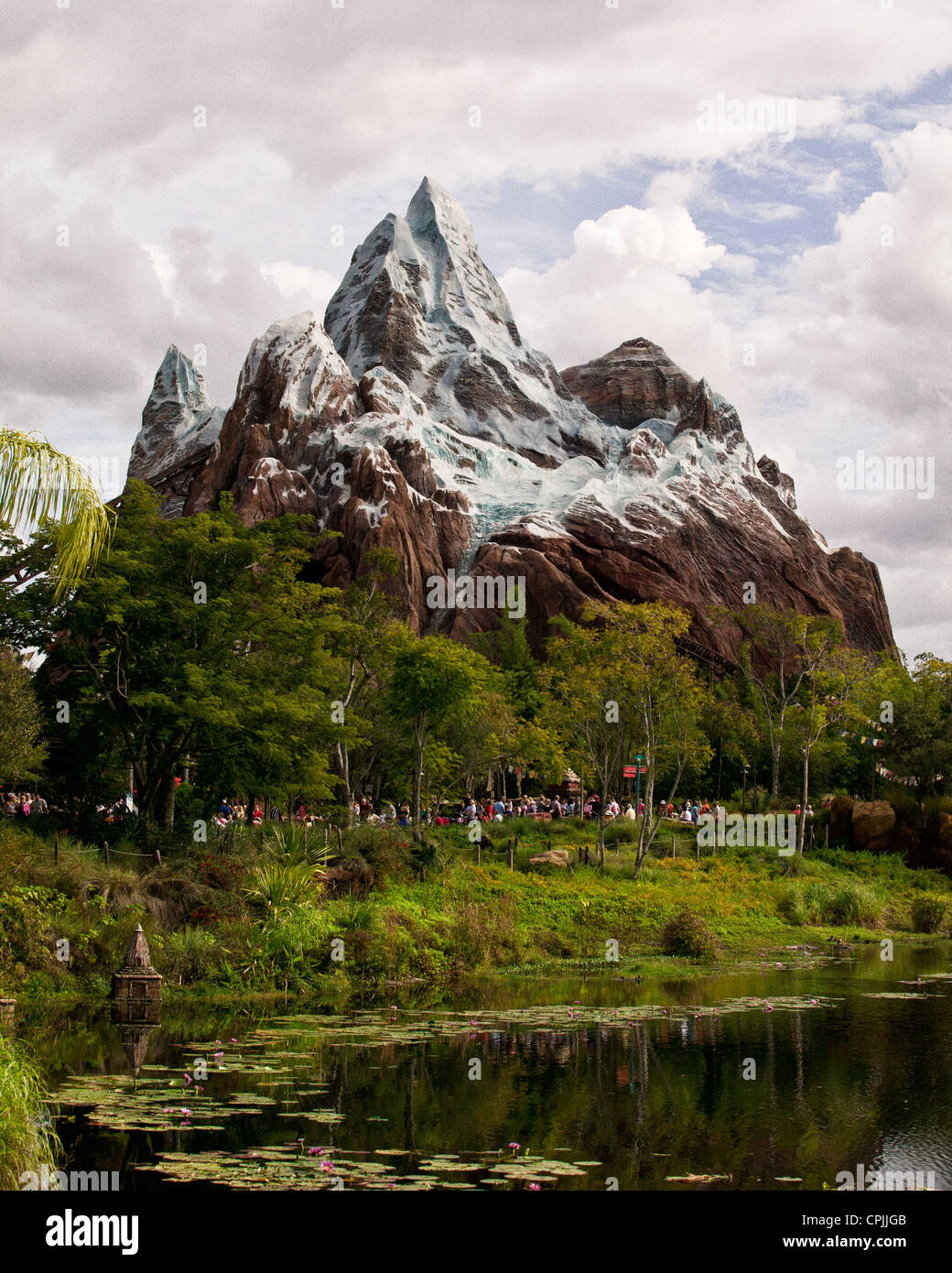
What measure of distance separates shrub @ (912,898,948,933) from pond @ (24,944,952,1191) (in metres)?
14.0

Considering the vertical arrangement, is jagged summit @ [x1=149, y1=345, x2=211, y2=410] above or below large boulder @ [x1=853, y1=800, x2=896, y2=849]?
above

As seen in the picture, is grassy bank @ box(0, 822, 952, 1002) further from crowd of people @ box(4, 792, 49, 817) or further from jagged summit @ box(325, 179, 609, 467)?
jagged summit @ box(325, 179, 609, 467)

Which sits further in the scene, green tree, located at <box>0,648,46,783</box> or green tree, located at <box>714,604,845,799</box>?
green tree, located at <box>714,604,845,799</box>

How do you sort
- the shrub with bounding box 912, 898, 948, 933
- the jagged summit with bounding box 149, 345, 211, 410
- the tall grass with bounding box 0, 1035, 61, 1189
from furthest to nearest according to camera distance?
the jagged summit with bounding box 149, 345, 211, 410, the shrub with bounding box 912, 898, 948, 933, the tall grass with bounding box 0, 1035, 61, 1189

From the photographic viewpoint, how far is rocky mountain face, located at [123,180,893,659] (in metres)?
92.2

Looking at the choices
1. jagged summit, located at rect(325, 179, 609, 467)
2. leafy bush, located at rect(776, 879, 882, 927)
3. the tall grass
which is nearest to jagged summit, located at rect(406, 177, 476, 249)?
jagged summit, located at rect(325, 179, 609, 467)

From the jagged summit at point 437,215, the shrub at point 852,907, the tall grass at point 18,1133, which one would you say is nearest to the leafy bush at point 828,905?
the shrub at point 852,907

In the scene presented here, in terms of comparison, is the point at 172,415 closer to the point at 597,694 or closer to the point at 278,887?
the point at 597,694

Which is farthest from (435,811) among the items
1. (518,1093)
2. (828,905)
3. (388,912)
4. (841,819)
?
(518,1093)

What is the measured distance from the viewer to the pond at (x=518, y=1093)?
1019 cm

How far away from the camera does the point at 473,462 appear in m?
115

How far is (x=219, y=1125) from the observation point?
11.3 metres

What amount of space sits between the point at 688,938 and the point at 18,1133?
20.0m

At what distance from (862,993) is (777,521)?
106 meters
